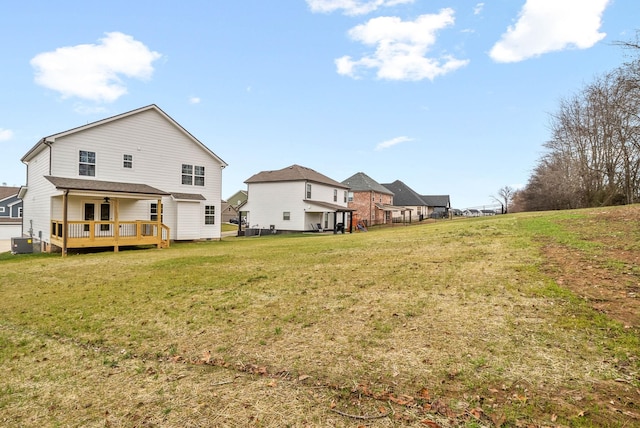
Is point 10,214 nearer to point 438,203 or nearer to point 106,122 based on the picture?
point 106,122

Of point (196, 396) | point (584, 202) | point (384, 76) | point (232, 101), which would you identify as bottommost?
point (196, 396)

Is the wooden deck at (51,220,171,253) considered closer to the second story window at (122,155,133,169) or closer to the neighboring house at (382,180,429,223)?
the second story window at (122,155,133,169)

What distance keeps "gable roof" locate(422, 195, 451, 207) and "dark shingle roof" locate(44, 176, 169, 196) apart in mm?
67610

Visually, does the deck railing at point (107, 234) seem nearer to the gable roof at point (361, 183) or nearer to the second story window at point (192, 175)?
the second story window at point (192, 175)

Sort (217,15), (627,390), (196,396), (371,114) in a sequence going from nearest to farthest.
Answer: (627,390), (196,396), (217,15), (371,114)

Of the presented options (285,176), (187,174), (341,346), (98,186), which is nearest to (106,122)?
(98,186)

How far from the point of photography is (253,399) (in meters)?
3.55

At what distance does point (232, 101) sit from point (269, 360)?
22.1 metres

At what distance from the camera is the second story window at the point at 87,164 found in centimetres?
1869

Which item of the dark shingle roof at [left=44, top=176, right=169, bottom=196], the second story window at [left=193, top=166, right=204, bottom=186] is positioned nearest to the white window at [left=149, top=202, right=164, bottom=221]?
the dark shingle roof at [left=44, top=176, right=169, bottom=196]

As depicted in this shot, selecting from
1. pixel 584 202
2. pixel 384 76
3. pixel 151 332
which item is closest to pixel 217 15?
pixel 384 76

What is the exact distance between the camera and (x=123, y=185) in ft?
63.7

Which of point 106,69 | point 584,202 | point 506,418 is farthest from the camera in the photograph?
point 584,202

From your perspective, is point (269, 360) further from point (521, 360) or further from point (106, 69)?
point (106, 69)
